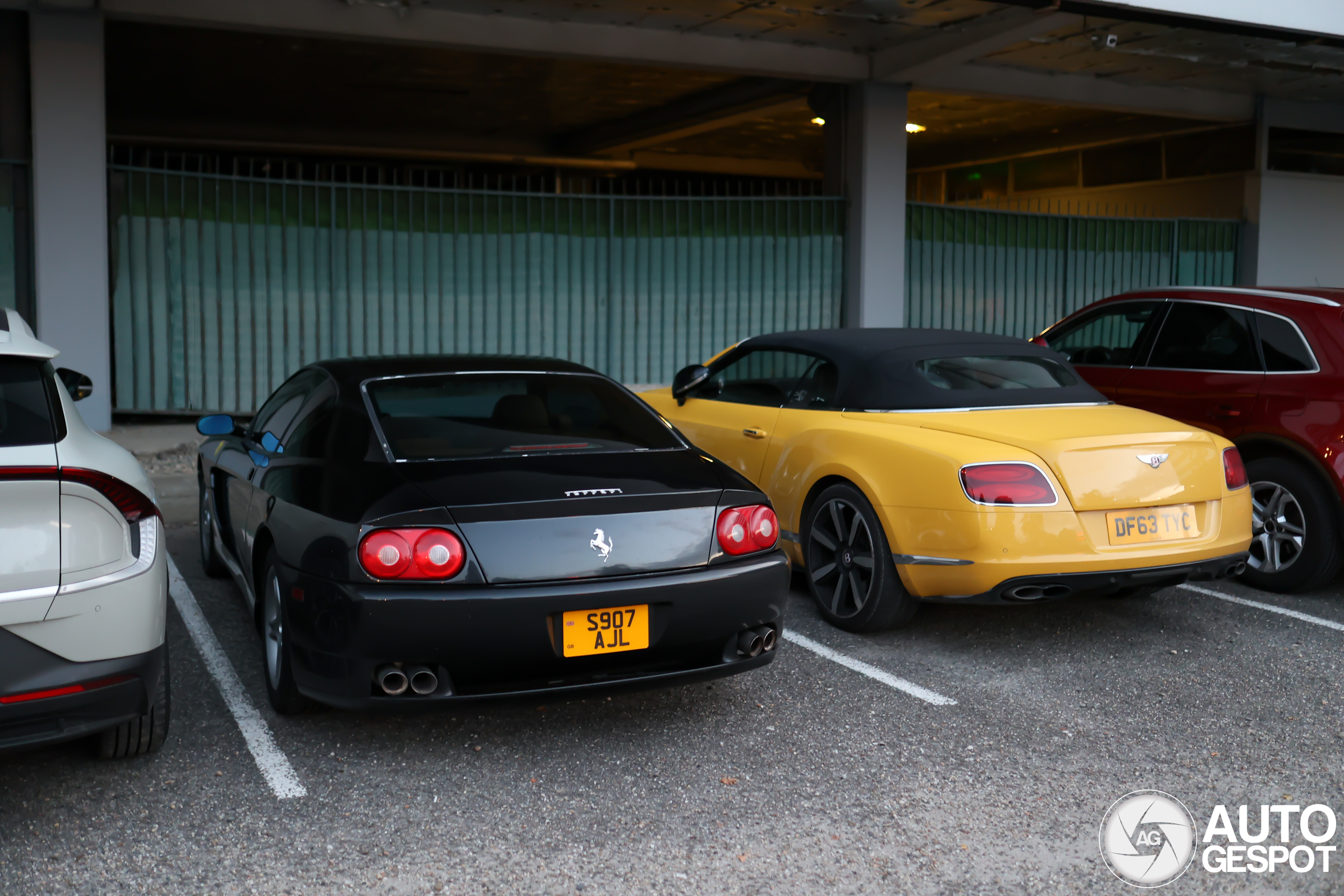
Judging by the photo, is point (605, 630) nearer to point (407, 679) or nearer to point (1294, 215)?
point (407, 679)

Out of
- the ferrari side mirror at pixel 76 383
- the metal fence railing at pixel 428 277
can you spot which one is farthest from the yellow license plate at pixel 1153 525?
the metal fence railing at pixel 428 277

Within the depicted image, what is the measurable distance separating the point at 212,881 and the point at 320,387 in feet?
7.15

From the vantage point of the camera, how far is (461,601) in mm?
3527

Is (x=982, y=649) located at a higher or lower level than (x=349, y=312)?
Result: lower

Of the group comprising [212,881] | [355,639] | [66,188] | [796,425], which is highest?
[66,188]

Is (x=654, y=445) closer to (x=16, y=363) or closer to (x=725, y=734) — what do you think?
(x=725, y=734)

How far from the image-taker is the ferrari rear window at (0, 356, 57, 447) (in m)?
3.25

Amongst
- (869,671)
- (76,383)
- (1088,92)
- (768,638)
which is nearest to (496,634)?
(768,638)

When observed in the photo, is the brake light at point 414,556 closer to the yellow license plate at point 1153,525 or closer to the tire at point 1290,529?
the yellow license plate at point 1153,525

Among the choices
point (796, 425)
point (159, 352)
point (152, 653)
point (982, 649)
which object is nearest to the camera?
point (152, 653)

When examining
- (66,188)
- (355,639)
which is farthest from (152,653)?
(66,188)

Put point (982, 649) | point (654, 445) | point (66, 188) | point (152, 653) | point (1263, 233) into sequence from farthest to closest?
point (1263, 233) → point (66, 188) → point (982, 649) → point (654, 445) → point (152, 653)

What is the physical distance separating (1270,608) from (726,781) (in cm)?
368

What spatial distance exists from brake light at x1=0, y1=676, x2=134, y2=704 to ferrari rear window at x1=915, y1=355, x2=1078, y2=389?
378 cm
